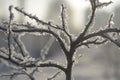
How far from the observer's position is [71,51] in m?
2.53

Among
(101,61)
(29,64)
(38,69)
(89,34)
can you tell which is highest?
(89,34)

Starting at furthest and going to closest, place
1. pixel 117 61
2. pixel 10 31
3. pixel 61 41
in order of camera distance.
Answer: pixel 117 61, pixel 61 41, pixel 10 31

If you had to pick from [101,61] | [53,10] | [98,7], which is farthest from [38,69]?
[53,10]

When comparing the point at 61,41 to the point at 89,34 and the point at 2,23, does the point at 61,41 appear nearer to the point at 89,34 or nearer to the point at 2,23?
the point at 89,34

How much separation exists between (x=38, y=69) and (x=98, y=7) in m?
0.63

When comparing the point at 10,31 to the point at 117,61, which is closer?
the point at 10,31

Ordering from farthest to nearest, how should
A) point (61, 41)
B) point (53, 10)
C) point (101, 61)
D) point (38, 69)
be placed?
1. point (53, 10)
2. point (101, 61)
3. point (38, 69)
4. point (61, 41)

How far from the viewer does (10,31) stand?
233 centimetres

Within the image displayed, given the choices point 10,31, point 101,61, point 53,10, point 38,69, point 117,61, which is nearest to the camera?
point 10,31

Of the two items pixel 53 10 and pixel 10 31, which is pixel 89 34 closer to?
pixel 10 31

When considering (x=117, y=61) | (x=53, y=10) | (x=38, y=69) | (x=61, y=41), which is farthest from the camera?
(x=53, y=10)

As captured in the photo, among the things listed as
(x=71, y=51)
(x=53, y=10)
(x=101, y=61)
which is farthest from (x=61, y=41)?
(x=53, y=10)

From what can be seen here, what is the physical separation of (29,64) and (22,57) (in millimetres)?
172

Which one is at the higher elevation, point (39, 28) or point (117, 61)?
Result: point (39, 28)
